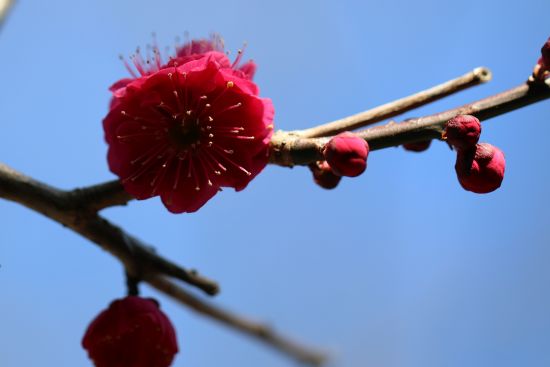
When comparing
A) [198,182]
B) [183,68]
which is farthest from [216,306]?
[183,68]

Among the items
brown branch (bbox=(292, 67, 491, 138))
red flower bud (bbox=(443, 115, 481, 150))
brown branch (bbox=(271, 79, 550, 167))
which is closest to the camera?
red flower bud (bbox=(443, 115, 481, 150))

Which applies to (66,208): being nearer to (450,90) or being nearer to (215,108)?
(215,108)

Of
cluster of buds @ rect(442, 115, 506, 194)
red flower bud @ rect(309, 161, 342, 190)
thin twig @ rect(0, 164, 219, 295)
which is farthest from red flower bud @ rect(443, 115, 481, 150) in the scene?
thin twig @ rect(0, 164, 219, 295)

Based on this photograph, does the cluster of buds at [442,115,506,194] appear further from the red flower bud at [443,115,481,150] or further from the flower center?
the flower center

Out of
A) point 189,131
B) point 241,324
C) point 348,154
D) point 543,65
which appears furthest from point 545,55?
point 241,324

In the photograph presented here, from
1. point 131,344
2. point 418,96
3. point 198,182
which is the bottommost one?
point 131,344

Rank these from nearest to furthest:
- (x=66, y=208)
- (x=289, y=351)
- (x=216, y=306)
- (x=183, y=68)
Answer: (x=183, y=68) < (x=66, y=208) < (x=216, y=306) < (x=289, y=351)

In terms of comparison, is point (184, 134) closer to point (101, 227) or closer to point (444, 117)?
point (101, 227)
